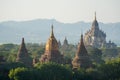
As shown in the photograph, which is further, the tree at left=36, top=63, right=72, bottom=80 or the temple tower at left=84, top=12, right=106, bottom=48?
the temple tower at left=84, top=12, right=106, bottom=48

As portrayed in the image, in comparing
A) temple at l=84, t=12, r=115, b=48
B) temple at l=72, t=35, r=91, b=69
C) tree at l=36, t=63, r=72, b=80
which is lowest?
tree at l=36, t=63, r=72, b=80

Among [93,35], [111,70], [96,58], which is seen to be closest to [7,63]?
[111,70]

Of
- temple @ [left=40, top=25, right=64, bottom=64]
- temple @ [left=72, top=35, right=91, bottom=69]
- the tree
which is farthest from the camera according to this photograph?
temple @ [left=40, top=25, right=64, bottom=64]

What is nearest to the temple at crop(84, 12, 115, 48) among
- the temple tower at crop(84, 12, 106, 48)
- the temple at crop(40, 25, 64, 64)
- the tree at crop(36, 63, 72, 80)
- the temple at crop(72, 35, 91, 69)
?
the temple tower at crop(84, 12, 106, 48)

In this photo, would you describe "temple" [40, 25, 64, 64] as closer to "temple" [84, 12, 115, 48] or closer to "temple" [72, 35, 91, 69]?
"temple" [72, 35, 91, 69]

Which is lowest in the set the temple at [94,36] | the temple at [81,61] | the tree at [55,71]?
the tree at [55,71]

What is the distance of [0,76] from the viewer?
7625cm

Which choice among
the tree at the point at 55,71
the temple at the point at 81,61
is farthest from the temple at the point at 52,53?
the tree at the point at 55,71

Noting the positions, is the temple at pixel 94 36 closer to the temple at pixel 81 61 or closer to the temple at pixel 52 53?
the temple at pixel 52 53

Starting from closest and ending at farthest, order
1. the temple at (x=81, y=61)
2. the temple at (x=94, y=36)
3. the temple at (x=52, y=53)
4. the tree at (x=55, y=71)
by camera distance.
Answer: the tree at (x=55, y=71) < the temple at (x=81, y=61) < the temple at (x=52, y=53) < the temple at (x=94, y=36)

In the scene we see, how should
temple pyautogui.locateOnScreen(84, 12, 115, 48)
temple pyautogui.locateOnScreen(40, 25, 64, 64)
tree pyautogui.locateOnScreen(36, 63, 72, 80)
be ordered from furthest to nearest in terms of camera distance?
1. temple pyautogui.locateOnScreen(84, 12, 115, 48)
2. temple pyautogui.locateOnScreen(40, 25, 64, 64)
3. tree pyautogui.locateOnScreen(36, 63, 72, 80)

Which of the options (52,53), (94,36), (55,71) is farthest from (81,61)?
(94,36)

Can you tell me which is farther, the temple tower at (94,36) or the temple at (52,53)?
the temple tower at (94,36)

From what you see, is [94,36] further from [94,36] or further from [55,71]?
A: [55,71]
